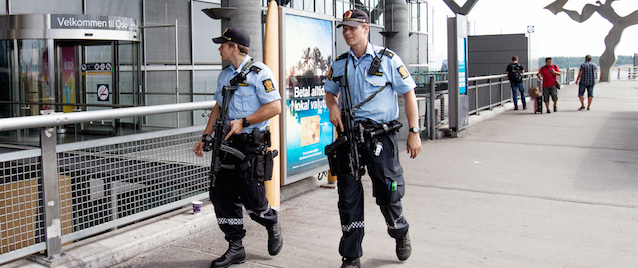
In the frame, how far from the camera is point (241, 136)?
4438 mm

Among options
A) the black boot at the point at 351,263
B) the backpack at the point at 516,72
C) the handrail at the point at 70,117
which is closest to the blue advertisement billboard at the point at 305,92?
the handrail at the point at 70,117

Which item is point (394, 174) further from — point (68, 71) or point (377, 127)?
point (68, 71)

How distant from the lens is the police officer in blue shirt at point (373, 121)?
4.27 metres

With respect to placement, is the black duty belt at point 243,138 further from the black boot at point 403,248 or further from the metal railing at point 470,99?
the metal railing at point 470,99

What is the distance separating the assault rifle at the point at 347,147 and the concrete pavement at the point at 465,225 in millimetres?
787

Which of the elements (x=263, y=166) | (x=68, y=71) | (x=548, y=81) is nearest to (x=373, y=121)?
(x=263, y=166)

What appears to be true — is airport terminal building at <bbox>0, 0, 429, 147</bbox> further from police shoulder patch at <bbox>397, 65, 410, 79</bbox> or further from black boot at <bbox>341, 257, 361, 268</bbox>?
black boot at <bbox>341, 257, 361, 268</bbox>

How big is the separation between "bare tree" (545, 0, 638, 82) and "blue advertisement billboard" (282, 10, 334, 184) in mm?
43124

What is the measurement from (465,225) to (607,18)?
156ft

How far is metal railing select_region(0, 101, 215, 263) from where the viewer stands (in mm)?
4156

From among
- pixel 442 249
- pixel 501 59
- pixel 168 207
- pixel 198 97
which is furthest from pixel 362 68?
pixel 501 59

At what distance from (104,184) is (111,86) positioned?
9430 mm

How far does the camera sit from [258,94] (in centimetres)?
447

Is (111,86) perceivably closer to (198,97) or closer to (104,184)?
(198,97)
